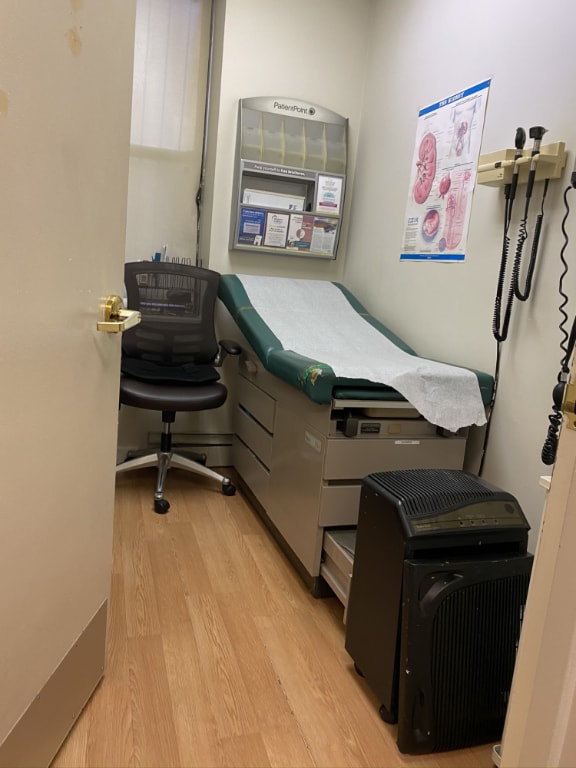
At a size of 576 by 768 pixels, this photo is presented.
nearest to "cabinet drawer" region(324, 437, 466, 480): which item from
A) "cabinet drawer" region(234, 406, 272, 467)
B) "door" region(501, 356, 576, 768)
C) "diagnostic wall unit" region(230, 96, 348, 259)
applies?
"cabinet drawer" region(234, 406, 272, 467)

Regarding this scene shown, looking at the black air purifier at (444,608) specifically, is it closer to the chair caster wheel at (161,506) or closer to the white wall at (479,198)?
the white wall at (479,198)

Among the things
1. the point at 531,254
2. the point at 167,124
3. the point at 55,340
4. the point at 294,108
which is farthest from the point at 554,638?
the point at 167,124

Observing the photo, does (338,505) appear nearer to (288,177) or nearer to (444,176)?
(444,176)

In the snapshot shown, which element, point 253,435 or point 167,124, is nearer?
point 253,435

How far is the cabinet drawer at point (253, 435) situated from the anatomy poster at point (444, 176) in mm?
1055

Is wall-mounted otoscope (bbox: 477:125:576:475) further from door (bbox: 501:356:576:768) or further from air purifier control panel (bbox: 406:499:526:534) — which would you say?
door (bbox: 501:356:576:768)

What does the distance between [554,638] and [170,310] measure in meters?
2.48

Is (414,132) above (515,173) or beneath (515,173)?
above

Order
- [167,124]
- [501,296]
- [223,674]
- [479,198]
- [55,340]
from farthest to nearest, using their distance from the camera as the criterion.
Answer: [167,124]
[479,198]
[501,296]
[223,674]
[55,340]

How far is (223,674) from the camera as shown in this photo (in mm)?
1556

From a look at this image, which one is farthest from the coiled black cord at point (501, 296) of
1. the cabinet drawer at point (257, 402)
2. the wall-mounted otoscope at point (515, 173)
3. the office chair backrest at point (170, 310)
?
the office chair backrest at point (170, 310)

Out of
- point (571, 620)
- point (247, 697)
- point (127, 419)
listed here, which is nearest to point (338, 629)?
point (247, 697)

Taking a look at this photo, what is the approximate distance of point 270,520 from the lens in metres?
2.42

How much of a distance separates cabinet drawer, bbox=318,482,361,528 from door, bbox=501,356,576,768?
1187 millimetres
